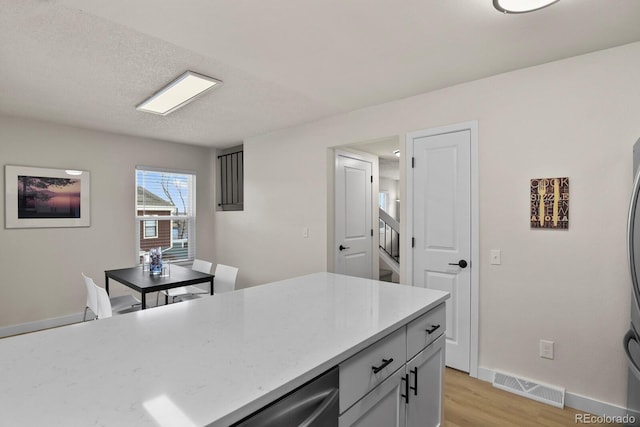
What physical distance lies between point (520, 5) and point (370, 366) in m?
1.91

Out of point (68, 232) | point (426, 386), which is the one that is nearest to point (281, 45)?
point (426, 386)

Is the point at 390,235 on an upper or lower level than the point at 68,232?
lower

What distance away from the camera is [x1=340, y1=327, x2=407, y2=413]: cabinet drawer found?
1.07 m

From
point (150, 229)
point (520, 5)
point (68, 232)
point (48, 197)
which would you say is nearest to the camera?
point (520, 5)

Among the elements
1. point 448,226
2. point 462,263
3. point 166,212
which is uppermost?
point 166,212

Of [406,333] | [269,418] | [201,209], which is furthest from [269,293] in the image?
[201,209]

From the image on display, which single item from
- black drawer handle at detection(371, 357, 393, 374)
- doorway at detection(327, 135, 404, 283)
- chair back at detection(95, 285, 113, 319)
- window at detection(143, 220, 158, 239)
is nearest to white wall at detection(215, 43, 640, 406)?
doorway at detection(327, 135, 404, 283)

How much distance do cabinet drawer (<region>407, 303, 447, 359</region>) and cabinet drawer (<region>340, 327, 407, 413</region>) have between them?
0.20 ft

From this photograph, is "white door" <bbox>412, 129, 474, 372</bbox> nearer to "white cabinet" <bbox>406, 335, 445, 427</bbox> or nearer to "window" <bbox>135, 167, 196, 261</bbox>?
"white cabinet" <bbox>406, 335, 445, 427</bbox>

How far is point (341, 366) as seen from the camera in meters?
1.05

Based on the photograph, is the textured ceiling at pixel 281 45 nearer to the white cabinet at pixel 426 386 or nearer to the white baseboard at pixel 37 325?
the white cabinet at pixel 426 386

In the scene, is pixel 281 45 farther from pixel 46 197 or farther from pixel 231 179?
pixel 46 197

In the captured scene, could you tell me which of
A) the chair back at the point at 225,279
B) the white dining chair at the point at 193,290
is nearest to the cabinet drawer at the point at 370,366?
the chair back at the point at 225,279

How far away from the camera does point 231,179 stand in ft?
17.7
